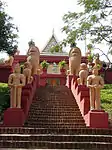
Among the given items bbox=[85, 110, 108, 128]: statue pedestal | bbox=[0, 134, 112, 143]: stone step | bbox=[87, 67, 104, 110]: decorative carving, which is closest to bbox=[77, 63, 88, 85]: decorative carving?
bbox=[87, 67, 104, 110]: decorative carving

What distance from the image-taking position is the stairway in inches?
352

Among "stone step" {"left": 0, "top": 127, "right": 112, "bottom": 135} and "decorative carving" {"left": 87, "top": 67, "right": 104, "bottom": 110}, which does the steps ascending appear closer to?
"decorative carving" {"left": 87, "top": 67, "right": 104, "bottom": 110}

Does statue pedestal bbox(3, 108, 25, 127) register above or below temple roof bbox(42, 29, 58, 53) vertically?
below

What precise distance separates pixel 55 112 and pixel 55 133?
9.26 ft

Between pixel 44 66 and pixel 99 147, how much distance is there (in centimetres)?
1486

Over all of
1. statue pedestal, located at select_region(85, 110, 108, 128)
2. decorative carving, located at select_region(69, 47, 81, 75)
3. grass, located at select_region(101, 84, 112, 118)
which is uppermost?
decorative carving, located at select_region(69, 47, 81, 75)

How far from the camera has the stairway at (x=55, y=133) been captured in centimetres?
893

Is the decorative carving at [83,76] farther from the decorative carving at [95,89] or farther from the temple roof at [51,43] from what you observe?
the temple roof at [51,43]

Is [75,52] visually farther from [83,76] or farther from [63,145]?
[63,145]

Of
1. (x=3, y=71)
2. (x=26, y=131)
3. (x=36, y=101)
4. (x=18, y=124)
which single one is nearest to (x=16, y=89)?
(x=18, y=124)

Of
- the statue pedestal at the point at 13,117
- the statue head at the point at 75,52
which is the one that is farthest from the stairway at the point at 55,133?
the statue head at the point at 75,52

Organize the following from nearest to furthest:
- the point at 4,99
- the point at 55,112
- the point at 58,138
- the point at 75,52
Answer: the point at 58,138
the point at 55,112
the point at 4,99
the point at 75,52

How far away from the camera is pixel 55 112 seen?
12750 mm

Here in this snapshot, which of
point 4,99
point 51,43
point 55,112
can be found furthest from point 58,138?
point 51,43
